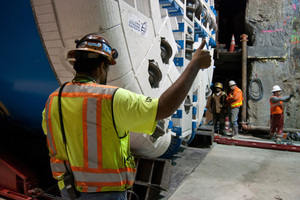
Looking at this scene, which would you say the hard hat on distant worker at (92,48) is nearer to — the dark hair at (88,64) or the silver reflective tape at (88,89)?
the dark hair at (88,64)

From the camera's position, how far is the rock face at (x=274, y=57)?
7746mm

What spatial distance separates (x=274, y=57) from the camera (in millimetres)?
7883

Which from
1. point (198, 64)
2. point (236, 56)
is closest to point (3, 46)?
point (198, 64)

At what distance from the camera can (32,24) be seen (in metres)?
1.94

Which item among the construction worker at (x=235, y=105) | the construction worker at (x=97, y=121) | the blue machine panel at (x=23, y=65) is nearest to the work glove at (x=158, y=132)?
the blue machine panel at (x=23, y=65)

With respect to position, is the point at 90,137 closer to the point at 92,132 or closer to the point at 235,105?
the point at 92,132

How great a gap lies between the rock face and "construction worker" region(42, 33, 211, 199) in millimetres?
7659

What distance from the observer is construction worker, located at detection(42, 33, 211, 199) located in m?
1.10

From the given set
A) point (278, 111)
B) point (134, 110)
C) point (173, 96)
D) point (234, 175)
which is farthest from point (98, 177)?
point (278, 111)

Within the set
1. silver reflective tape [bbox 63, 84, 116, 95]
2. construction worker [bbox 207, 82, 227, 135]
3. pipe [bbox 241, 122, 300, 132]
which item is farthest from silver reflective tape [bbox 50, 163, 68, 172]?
pipe [bbox 241, 122, 300, 132]

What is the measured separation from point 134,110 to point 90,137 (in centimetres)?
27

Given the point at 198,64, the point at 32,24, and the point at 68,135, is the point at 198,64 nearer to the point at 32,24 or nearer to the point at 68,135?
the point at 68,135

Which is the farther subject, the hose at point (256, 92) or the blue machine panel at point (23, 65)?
the hose at point (256, 92)

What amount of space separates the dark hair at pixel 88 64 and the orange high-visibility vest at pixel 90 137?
94 millimetres
